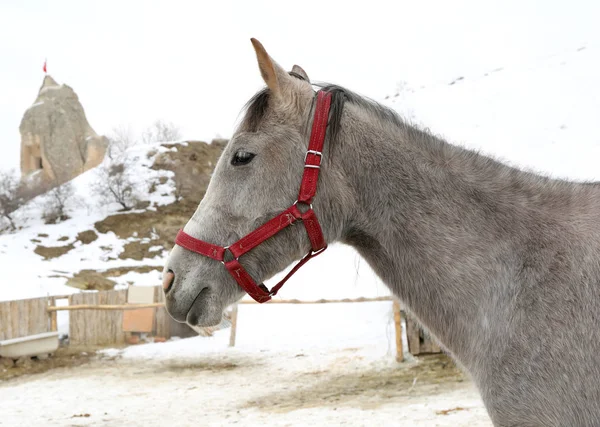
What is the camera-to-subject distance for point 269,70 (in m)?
2.02

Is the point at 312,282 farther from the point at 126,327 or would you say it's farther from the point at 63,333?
the point at 63,333

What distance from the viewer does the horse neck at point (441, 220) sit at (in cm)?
191

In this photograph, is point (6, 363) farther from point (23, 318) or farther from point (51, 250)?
point (51, 250)

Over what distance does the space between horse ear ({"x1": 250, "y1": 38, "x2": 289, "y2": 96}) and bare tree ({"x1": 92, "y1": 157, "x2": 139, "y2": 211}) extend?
21733 mm

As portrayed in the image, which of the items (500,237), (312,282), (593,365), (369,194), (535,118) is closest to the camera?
(593,365)

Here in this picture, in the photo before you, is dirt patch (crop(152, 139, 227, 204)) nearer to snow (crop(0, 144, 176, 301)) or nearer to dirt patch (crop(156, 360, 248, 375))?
snow (crop(0, 144, 176, 301))

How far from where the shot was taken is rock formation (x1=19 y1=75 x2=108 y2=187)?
3966cm

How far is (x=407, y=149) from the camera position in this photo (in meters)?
2.11

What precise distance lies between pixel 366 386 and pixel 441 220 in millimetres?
6530

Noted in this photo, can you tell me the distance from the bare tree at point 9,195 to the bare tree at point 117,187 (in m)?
3.58

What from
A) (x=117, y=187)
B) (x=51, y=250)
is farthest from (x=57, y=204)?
(x=51, y=250)

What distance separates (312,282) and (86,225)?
10.7m

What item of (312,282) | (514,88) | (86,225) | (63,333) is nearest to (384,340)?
(312,282)

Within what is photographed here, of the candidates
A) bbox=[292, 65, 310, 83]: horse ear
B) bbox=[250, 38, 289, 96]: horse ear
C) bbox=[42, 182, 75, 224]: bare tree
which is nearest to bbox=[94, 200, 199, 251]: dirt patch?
bbox=[42, 182, 75, 224]: bare tree
